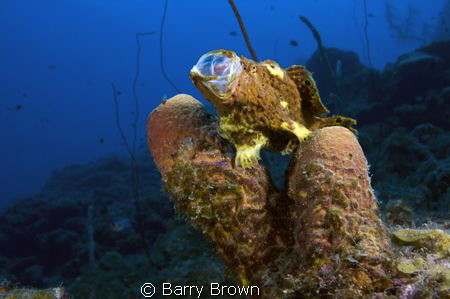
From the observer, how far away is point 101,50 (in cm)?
10856

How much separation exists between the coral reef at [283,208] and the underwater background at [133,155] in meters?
1.06

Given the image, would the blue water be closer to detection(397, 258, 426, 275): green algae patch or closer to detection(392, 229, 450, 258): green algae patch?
detection(392, 229, 450, 258): green algae patch

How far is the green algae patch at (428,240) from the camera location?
5.65ft

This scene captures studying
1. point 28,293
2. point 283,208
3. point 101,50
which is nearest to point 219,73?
point 283,208

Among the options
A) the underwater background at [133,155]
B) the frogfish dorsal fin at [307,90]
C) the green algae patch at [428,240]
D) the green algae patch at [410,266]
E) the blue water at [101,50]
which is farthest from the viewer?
the blue water at [101,50]

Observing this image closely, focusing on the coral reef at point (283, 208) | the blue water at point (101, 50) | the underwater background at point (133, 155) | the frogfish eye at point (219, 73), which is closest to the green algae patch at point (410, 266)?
the coral reef at point (283, 208)

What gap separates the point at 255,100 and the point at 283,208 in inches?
29.7

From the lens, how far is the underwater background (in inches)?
231

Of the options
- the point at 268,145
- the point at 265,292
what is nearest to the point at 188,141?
the point at 268,145

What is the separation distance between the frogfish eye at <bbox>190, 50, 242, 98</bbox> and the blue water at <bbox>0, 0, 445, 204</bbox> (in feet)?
211

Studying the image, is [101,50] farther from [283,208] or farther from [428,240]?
[428,240]

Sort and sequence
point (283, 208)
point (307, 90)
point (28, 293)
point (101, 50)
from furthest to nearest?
1. point (101, 50)
2. point (28, 293)
3. point (307, 90)
4. point (283, 208)

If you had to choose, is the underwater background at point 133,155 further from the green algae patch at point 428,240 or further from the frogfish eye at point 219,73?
the frogfish eye at point 219,73

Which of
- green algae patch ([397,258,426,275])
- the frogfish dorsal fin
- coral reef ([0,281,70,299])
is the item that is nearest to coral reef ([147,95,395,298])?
green algae patch ([397,258,426,275])
